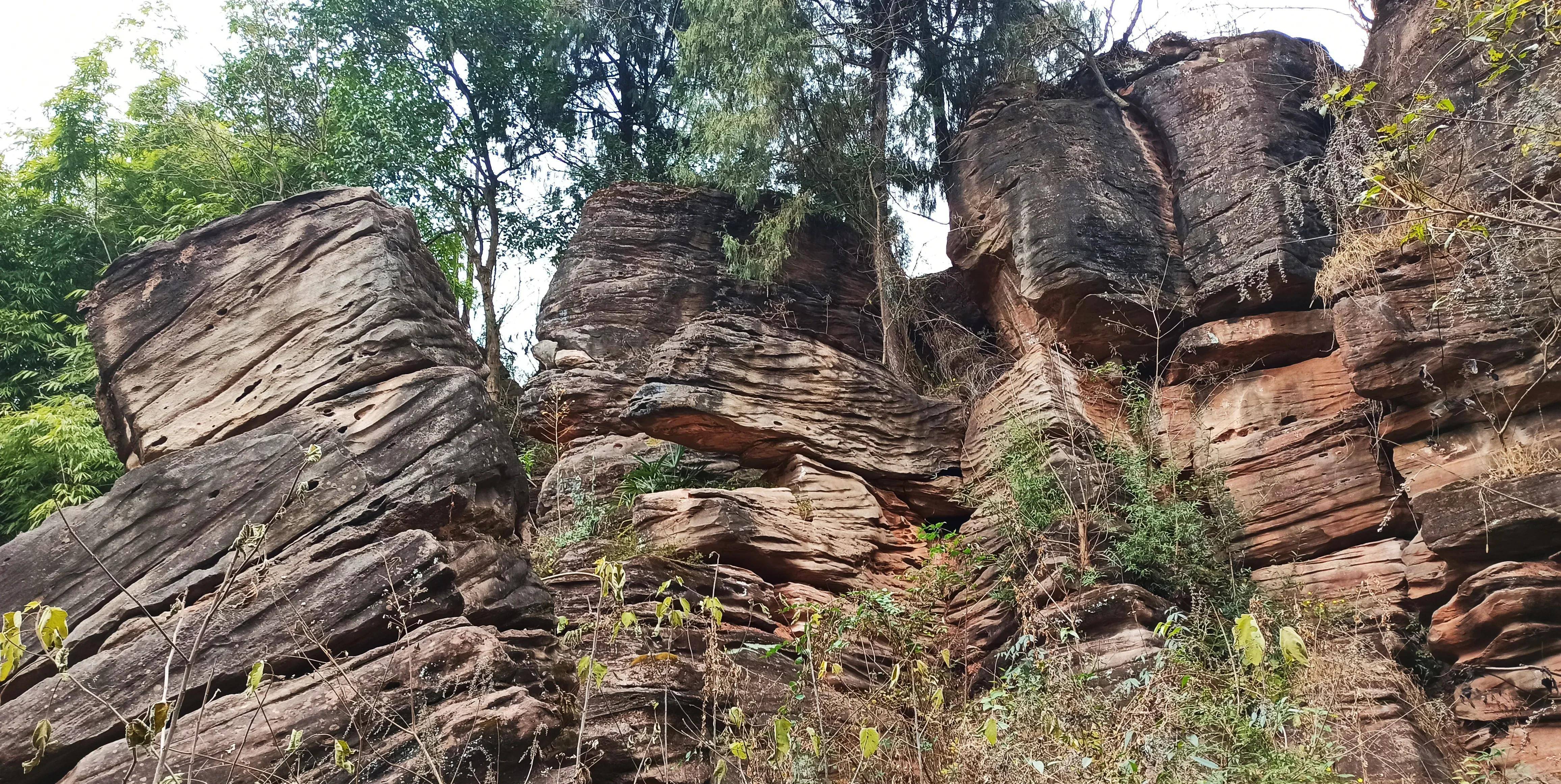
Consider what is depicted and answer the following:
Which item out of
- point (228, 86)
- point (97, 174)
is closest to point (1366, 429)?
point (228, 86)

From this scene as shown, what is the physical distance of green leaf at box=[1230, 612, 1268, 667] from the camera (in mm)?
4152

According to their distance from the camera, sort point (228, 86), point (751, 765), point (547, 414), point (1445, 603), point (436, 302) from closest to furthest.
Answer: point (751, 765)
point (1445, 603)
point (436, 302)
point (547, 414)
point (228, 86)

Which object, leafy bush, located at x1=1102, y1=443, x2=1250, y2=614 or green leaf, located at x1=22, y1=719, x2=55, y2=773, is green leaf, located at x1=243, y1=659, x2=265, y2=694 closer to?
green leaf, located at x1=22, y1=719, x2=55, y2=773

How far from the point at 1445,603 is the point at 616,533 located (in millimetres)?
6669

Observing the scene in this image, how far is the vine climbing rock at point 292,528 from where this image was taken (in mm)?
5965

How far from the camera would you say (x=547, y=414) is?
12039mm

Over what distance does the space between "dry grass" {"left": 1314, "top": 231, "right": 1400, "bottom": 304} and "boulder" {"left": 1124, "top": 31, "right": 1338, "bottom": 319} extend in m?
0.80

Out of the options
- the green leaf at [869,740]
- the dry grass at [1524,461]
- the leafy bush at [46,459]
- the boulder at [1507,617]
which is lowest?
the boulder at [1507,617]

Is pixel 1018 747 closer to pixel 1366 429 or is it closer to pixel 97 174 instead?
pixel 1366 429

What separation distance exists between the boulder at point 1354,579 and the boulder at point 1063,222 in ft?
9.40

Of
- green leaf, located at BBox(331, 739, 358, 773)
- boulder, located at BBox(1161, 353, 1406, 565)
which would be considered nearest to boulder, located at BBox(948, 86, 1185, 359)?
boulder, located at BBox(1161, 353, 1406, 565)

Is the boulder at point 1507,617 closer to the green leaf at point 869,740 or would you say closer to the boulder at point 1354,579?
the boulder at point 1354,579

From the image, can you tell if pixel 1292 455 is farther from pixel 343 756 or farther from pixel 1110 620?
pixel 343 756

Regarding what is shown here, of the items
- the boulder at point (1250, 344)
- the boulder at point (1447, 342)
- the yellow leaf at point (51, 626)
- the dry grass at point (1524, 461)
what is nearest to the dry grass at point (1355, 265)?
the boulder at point (1447, 342)
